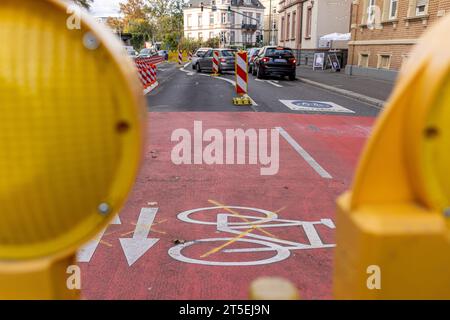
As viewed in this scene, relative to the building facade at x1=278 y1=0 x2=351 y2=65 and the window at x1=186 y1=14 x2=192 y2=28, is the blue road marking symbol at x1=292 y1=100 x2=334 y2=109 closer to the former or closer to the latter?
the building facade at x1=278 y1=0 x2=351 y2=65

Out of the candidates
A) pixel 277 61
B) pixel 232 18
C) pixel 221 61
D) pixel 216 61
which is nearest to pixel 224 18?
pixel 232 18

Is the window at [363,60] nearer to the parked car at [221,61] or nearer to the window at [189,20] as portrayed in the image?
the parked car at [221,61]

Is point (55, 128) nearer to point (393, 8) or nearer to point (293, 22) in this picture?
point (393, 8)

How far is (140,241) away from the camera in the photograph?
350 centimetres

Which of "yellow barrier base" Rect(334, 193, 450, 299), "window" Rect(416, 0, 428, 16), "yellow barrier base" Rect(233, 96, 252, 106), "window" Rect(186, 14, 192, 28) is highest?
"window" Rect(186, 14, 192, 28)

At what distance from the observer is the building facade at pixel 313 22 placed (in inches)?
1331

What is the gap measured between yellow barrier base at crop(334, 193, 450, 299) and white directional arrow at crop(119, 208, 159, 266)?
7.97 ft

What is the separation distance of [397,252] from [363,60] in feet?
80.9

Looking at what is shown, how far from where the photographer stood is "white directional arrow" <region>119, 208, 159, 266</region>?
3.26 m

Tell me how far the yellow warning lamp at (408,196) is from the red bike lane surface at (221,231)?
125 cm

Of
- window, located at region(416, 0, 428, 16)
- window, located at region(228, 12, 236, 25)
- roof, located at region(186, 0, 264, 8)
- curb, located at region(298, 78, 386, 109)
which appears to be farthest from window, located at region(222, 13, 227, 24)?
window, located at region(416, 0, 428, 16)

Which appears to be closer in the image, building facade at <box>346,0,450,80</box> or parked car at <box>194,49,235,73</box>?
building facade at <box>346,0,450,80</box>
